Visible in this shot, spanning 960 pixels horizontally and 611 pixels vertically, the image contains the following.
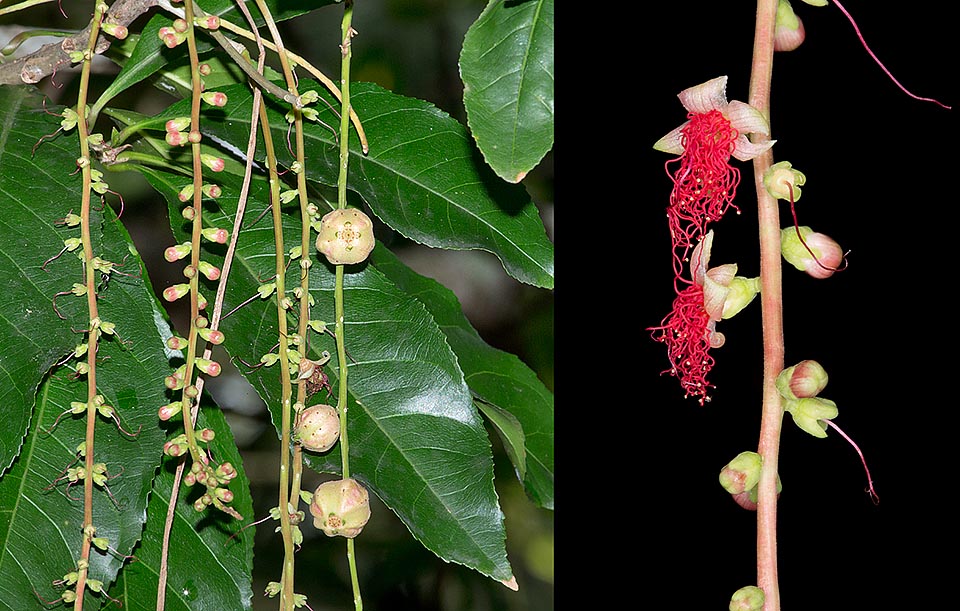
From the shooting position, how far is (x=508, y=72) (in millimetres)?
574

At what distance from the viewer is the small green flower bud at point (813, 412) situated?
0.52 metres

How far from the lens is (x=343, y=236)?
55 centimetres

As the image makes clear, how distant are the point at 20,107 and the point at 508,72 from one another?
36 cm

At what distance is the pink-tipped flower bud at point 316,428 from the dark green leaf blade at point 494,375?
1.15ft

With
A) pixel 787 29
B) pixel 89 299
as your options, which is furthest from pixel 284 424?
pixel 787 29

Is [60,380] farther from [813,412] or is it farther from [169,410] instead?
[813,412]

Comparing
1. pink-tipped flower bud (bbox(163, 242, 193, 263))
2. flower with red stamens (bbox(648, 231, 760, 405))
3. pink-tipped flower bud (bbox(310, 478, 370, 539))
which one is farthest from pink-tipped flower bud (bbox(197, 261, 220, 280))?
flower with red stamens (bbox(648, 231, 760, 405))

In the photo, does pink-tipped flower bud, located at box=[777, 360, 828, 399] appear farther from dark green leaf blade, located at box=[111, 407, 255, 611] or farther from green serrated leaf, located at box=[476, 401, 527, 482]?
dark green leaf blade, located at box=[111, 407, 255, 611]

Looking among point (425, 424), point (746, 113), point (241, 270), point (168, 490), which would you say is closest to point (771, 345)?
point (746, 113)

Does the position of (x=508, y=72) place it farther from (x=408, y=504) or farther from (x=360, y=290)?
(x=408, y=504)

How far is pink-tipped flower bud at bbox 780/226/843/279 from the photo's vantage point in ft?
1.72

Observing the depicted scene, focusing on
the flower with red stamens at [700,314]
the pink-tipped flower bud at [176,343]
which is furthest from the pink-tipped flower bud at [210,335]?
the flower with red stamens at [700,314]

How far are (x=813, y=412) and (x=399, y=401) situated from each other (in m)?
0.28

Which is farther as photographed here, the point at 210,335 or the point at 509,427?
the point at 509,427
